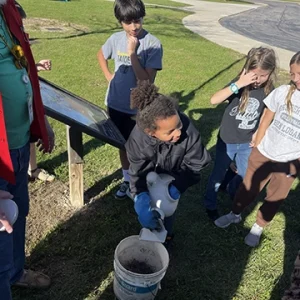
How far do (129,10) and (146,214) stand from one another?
1.59 meters

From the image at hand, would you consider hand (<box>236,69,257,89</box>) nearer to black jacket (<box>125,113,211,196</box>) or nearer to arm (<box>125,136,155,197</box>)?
black jacket (<box>125,113,211,196</box>)

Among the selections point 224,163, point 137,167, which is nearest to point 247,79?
point 224,163

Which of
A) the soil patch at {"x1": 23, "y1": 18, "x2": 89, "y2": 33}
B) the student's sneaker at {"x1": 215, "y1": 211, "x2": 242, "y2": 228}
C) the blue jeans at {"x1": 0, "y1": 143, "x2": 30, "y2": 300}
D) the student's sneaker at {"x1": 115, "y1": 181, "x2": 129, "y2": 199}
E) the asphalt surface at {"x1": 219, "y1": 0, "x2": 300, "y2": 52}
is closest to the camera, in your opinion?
the blue jeans at {"x1": 0, "y1": 143, "x2": 30, "y2": 300}

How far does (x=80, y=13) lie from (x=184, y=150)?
46.9 ft

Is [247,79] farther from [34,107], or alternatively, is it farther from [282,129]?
[34,107]

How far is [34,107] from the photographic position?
6.64 ft

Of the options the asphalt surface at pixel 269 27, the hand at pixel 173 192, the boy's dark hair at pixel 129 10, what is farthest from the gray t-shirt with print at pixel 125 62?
the asphalt surface at pixel 269 27

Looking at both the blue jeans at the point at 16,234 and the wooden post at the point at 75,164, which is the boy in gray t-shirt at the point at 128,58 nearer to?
the wooden post at the point at 75,164

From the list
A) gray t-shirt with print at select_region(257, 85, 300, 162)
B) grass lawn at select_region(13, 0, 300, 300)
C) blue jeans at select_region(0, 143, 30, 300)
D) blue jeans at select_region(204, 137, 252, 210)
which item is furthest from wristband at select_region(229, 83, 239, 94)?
blue jeans at select_region(0, 143, 30, 300)

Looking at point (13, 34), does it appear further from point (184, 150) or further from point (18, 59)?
point (184, 150)

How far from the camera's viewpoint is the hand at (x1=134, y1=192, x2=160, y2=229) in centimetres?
238

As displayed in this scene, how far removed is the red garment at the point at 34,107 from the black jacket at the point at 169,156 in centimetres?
60

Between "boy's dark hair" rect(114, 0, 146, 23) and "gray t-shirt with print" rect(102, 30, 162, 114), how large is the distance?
25 centimetres

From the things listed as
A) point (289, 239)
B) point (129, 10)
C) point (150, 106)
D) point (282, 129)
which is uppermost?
point (129, 10)
